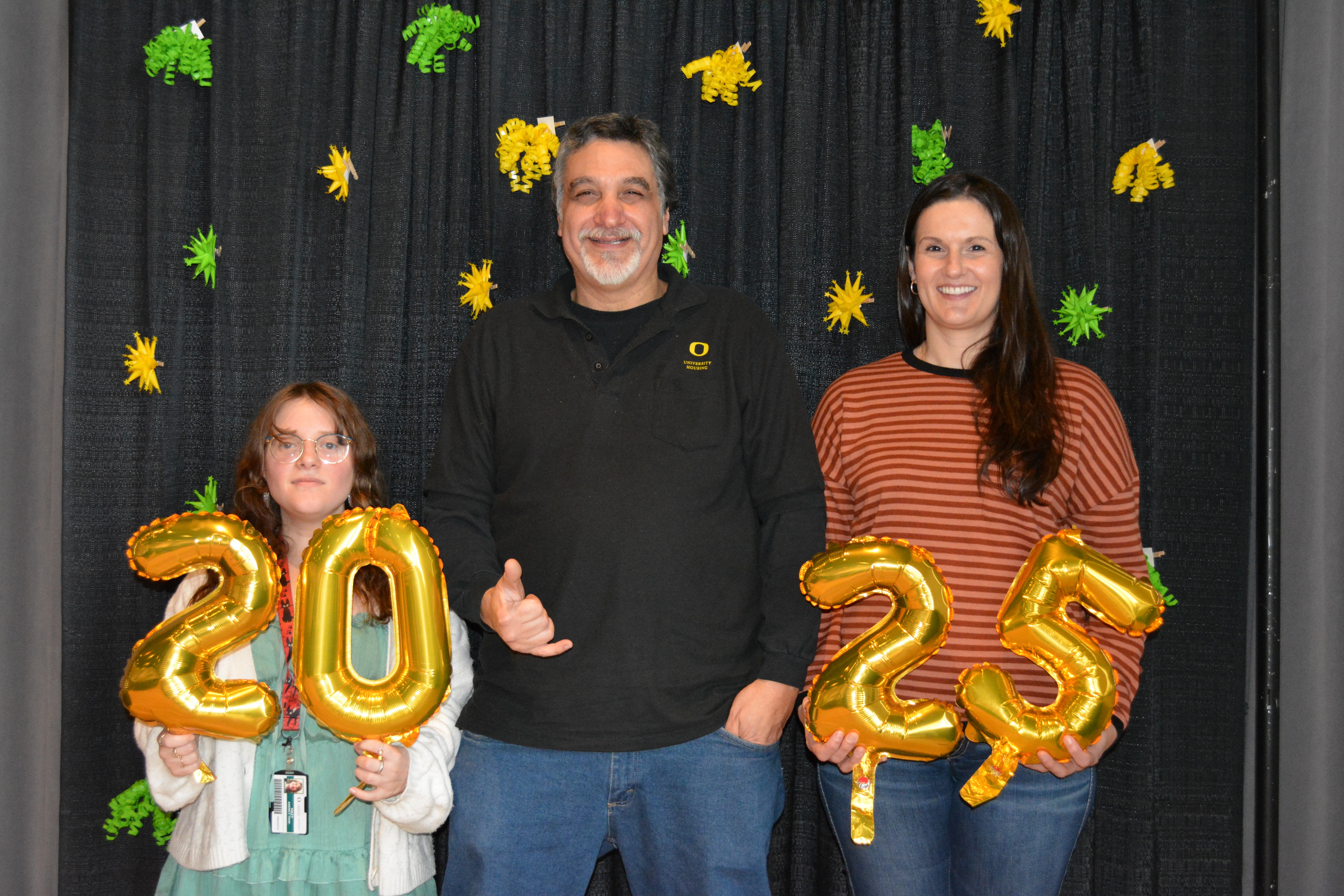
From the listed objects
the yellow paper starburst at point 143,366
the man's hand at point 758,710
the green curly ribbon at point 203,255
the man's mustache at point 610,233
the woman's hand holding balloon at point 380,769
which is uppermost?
the green curly ribbon at point 203,255

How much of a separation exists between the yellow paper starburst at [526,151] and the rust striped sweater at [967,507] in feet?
3.59

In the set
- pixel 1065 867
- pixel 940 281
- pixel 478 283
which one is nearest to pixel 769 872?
pixel 1065 867

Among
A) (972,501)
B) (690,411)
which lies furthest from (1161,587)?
(690,411)

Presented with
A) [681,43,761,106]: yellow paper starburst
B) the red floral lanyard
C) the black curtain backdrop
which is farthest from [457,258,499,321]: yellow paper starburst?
the red floral lanyard

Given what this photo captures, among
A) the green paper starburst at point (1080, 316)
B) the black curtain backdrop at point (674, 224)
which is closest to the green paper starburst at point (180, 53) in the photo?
the black curtain backdrop at point (674, 224)

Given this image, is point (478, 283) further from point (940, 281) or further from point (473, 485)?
point (940, 281)

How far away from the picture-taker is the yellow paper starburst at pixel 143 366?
7.94ft

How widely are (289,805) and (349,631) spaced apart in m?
0.42

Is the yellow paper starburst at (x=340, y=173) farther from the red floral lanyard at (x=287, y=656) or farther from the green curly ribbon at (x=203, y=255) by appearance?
the red floral lanyard at (x=287, y=656)

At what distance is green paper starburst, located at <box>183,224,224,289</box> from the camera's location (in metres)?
2.44

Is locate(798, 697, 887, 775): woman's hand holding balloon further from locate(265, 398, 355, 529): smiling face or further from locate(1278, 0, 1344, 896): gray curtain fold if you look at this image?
locate(1278, 0, 1344, 896): gray curtain fold

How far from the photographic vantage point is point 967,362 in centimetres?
190

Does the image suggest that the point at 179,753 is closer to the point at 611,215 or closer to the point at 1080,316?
the point at 611,215

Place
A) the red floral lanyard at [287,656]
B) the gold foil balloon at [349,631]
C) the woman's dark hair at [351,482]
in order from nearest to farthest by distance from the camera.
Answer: the gold foil balloon at [349,631] → the red floral lanyard at [287,656] → the woman's dark hair at [351,482]
